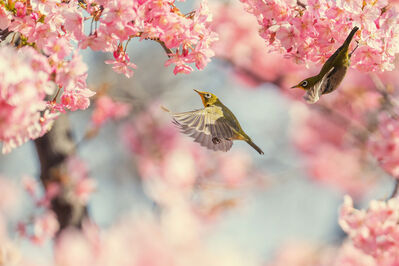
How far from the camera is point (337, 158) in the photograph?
36.0ft

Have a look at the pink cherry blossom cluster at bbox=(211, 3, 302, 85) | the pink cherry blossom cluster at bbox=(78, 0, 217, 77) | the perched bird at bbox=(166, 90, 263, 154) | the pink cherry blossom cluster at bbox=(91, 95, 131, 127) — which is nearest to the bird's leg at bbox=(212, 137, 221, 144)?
the perched bird at bbox=(166, 90, 263, 154)

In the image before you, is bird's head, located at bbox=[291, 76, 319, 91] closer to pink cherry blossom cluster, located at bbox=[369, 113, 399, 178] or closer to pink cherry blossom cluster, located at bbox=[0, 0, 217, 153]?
pink cherry blossom cluster, located at bbox=[0, 0, 217, 153]

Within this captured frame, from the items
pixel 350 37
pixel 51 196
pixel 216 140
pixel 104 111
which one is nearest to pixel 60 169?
pixel 51 196

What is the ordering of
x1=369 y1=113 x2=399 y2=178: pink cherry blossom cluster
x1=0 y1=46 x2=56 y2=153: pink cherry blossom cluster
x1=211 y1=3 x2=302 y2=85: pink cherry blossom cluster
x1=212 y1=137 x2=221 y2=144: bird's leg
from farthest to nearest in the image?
x1=211 y1=3 x2=302 y2=85: pink cherry blossom cluster → x1=369 y1=113 x2=399 y2=178: pink cherry blossom cluster → x1=212 y1=137 x2=221 y2=144: bird's leg → x1=0 y1=46 x2=56 y2=153: pink cherry blossom cluster

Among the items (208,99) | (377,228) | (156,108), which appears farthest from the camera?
(156,108)

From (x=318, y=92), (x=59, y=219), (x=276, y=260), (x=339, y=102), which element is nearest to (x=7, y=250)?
(x=59, y=219)

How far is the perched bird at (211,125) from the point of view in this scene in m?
1.74

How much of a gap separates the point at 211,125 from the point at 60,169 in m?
2.55

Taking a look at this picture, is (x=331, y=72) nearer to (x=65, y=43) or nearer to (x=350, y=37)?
(x=350, y=37)

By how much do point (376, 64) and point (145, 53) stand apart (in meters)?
8.47

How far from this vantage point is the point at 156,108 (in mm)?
A: 6023

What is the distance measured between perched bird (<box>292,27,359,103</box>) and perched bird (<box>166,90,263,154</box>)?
12.6 inches

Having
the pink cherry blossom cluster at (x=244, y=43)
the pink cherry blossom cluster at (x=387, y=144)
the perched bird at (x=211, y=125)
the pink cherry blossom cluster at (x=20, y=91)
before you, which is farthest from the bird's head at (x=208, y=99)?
the pink cherry blossom cluster at (x=244, y=43)

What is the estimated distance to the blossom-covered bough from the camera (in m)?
1.54
